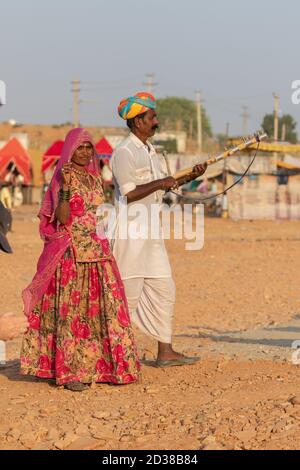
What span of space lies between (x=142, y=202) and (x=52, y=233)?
0.65 m

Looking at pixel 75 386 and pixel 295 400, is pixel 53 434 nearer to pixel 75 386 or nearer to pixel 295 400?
pixel 75 386

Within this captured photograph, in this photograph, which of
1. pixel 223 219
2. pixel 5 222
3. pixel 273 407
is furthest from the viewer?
pixel 223 219

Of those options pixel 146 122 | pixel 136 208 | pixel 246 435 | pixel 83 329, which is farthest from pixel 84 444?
pixel 146 122

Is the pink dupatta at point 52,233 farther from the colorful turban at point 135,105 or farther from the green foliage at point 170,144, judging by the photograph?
the green foliage at point 170,144

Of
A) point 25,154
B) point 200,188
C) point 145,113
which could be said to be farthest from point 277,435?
point 25,154

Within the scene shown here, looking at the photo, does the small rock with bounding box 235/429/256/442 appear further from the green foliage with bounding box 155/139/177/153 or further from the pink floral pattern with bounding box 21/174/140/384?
the green foliage with bounding box 155/139/177/153

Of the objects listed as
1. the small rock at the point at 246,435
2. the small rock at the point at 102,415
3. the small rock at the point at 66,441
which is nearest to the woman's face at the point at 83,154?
the small rock at the point at 102,415

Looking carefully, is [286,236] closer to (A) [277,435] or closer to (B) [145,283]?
(B) [145,283]

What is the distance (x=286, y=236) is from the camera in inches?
945

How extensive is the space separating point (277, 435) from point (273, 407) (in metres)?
0.55

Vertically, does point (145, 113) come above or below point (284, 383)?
above

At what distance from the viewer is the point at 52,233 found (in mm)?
6102

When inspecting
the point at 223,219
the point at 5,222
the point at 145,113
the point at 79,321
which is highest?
the point at 145,113

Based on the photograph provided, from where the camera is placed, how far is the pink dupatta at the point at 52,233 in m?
5.99
